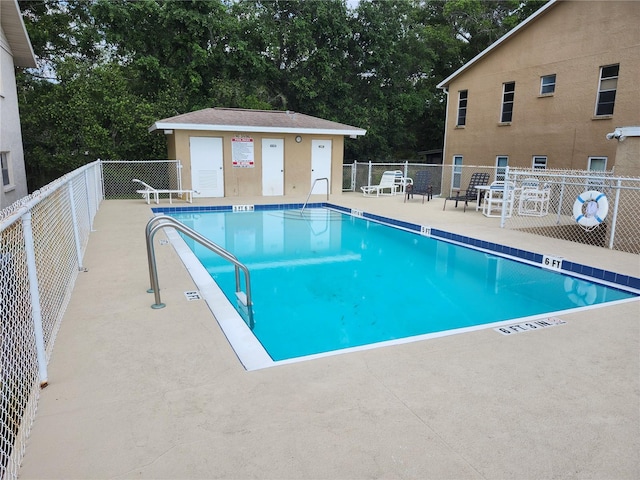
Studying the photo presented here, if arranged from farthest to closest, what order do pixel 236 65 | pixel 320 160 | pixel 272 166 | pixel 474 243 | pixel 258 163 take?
pixel 236 65 → pixel 320 160 → pixel 272 166 → pixel 258 163 → pixel 474 243

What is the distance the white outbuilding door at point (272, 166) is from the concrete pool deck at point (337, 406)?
10.8 meters

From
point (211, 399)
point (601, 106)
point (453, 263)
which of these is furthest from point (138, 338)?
point (601, 106)

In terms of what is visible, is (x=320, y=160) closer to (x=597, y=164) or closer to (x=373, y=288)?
(x=597, y=164)

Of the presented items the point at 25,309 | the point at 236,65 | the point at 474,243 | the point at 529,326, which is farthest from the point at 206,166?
the point at 529,326

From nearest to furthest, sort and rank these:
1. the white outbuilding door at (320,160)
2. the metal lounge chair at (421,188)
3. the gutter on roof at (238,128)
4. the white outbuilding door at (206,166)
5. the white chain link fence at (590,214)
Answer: the white chain link fence at (590,214), the gutter on roof at (238,128), the white outbuilding door at (206,166), the metal lounge chair at (421,188), the white outbuilding door at (320,160)

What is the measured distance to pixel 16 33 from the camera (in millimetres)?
10195

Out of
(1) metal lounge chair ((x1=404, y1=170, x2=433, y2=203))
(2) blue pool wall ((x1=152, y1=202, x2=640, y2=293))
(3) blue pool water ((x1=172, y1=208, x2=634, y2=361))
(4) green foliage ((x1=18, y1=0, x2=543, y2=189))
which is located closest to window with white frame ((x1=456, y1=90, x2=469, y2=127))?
(1) metal lounge chair ((x1=404, y1=170, x2=433, y2=203))

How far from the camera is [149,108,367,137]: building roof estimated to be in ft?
41.9

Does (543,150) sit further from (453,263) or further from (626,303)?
(626,303)

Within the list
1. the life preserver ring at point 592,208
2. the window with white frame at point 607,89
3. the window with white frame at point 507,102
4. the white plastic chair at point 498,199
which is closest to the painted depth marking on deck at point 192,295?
the life preserver ring at point 592,208

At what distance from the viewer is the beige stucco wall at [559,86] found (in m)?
11.7

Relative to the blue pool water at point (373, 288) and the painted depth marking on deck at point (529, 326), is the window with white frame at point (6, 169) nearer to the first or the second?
the blue pool water at point (373, 288)

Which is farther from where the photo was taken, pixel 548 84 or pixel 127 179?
pixel 127 179

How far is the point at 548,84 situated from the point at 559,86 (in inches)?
22.7
